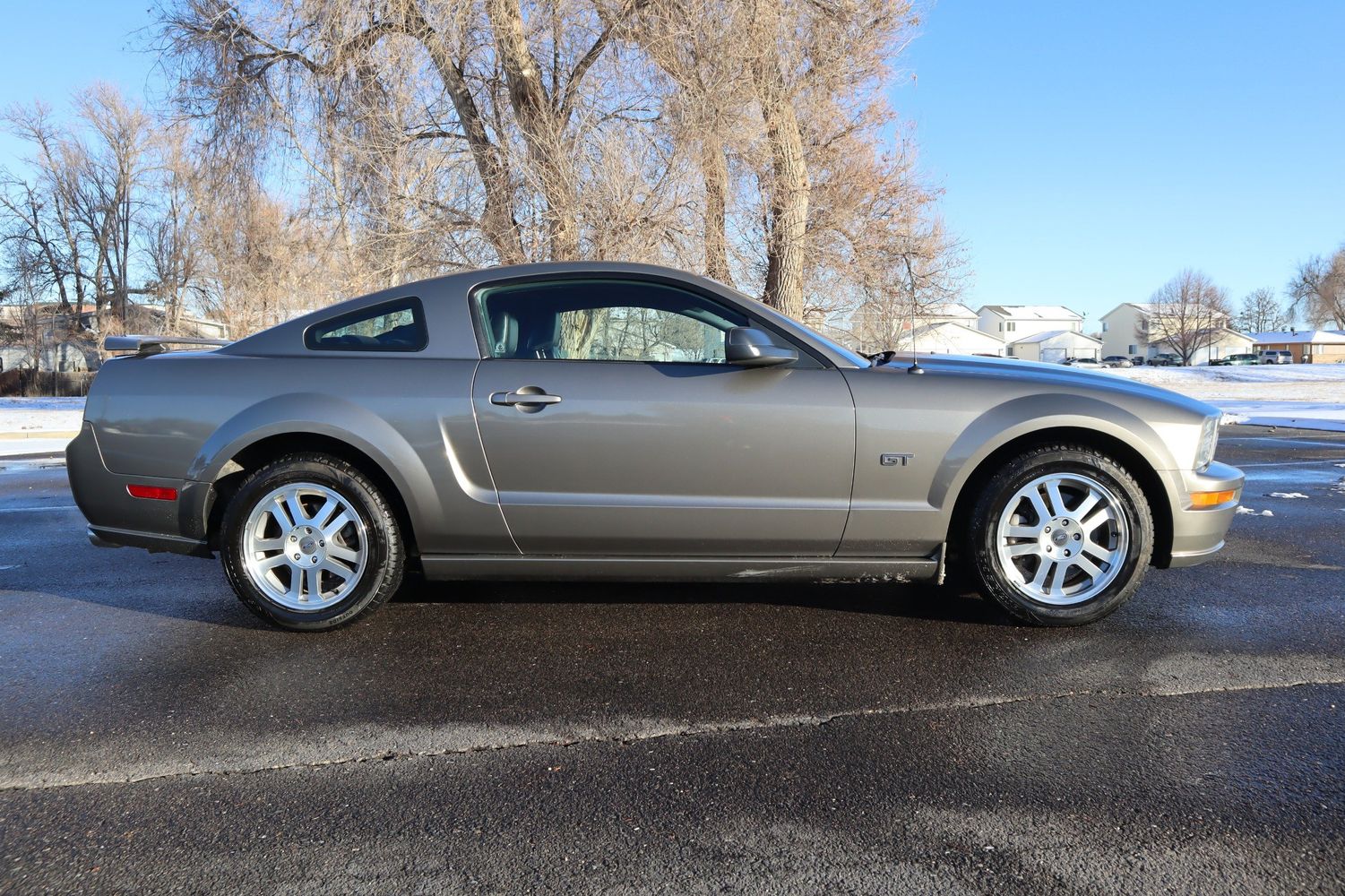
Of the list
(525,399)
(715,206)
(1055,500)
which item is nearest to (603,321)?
(525,399)

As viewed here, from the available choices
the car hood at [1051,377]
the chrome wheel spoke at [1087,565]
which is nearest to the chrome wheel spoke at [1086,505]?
the chrome wheel spoke at [1087,565]

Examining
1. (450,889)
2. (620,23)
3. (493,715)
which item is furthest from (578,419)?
(620,23)

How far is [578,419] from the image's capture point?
3.58 metres

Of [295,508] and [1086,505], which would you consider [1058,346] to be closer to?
[1086,505]

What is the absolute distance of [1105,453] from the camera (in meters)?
3.71

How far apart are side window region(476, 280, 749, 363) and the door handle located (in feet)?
0.74

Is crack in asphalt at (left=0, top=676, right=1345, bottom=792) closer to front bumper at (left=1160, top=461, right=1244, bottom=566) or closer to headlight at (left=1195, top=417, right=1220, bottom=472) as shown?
front bumper at (left=1160, top=461, right=1244, bottom=566)

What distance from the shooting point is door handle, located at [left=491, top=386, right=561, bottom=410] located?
3.59 m

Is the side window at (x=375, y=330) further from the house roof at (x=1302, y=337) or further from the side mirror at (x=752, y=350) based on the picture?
the house roof at (x=1302, y=337)

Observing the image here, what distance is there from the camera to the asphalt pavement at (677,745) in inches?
78.0

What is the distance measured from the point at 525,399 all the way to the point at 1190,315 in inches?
3831

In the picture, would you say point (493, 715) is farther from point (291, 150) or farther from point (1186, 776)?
point (291, 150)

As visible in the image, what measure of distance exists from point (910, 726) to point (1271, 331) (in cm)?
13186

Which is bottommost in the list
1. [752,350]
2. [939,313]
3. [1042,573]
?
[1042,573]
